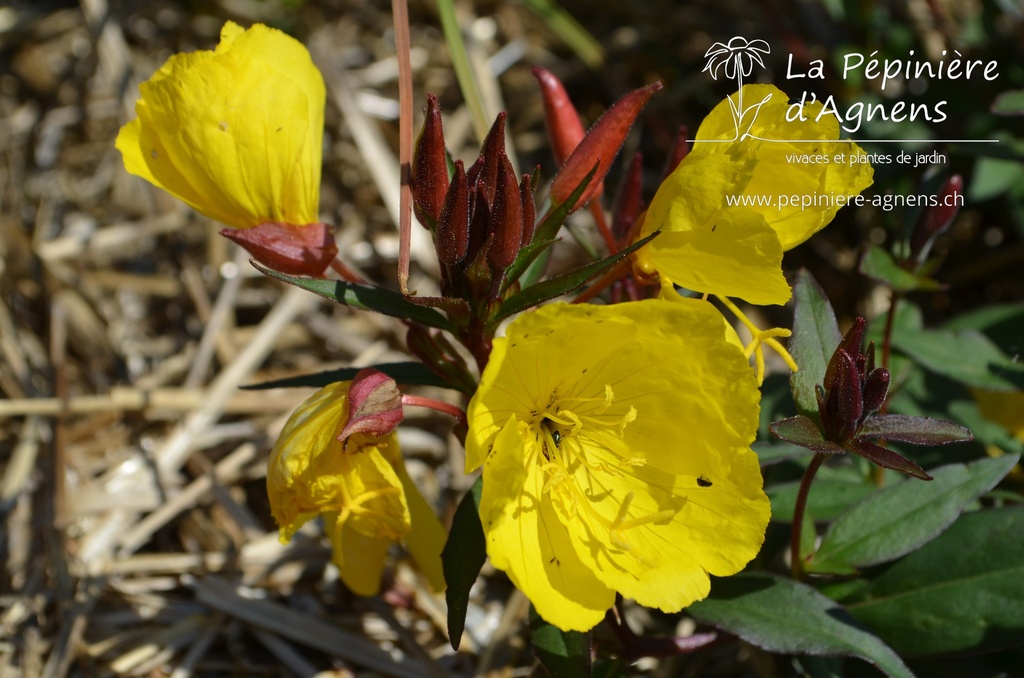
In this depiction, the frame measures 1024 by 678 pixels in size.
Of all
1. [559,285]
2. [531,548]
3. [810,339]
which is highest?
[559,285]

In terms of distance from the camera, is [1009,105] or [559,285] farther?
[1009,105]

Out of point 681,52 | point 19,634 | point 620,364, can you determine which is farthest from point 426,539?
point 681,52

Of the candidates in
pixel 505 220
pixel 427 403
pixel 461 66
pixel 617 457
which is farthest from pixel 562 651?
pixel 461 66

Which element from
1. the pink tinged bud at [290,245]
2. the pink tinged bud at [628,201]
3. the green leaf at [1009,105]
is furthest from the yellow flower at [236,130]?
the green leaf at [1009,105]

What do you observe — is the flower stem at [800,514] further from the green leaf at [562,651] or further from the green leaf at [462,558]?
the green leaf at [462,558]

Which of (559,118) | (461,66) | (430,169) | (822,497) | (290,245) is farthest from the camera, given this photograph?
(461,66)

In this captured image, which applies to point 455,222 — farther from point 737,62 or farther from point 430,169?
point 737,62

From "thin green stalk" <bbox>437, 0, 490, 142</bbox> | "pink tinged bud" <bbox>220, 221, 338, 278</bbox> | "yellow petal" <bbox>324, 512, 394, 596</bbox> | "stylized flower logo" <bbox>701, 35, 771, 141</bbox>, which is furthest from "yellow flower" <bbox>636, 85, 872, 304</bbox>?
"thin green stalk" <bbox>437, 0, 490, 142</bbox>
